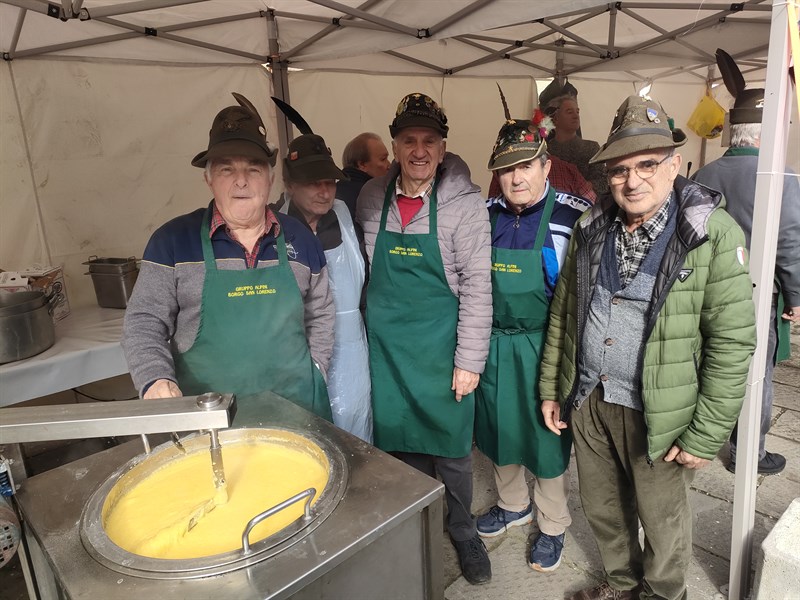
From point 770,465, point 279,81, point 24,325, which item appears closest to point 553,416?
point 770,465

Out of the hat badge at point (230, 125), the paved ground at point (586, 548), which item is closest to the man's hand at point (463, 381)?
the paved ground at point (586, 548)

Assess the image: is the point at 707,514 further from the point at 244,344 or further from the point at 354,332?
the point at 244,344

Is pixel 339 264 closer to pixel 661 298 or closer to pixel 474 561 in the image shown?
pixel 661 298

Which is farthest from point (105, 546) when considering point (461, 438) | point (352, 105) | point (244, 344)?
point (352, 105)

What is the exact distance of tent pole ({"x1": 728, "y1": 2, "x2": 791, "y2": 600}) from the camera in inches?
67.1

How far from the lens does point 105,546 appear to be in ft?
3.22

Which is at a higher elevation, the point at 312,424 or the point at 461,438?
the point at 312,424

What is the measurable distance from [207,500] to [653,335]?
52.3 inches

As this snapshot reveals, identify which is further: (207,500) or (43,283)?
(43,283)

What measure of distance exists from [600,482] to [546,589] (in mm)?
609

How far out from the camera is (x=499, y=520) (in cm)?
266

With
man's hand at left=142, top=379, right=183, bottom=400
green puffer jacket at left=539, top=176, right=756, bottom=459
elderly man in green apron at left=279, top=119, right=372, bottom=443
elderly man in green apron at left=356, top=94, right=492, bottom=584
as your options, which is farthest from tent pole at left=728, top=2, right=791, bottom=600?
man's hand at left=142, top=379, right=183, bottom=400

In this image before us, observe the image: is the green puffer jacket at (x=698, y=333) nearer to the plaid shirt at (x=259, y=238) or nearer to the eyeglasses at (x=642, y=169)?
the eyeglasses at (x=642, y=169)

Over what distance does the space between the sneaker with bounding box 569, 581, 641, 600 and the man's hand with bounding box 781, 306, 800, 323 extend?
1.55 metres
